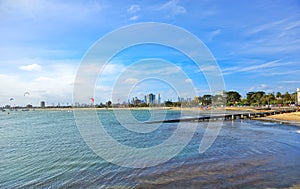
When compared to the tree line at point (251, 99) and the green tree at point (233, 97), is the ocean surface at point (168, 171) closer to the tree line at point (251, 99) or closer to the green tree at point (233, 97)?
the tree line at point (251, 99)

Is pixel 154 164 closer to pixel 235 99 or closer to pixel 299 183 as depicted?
pixel 299 183

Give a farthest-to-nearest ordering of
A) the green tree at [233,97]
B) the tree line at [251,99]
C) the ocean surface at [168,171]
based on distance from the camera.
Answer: the green tree at [233,97] < the tree line at [251,99] < the ocean surface at [168,171]

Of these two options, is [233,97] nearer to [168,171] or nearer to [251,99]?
[251,99]

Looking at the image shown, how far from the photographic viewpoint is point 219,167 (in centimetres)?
1291

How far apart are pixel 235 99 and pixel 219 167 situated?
503 ft

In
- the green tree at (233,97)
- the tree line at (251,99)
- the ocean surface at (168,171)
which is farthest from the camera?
the green tree at (233,97)

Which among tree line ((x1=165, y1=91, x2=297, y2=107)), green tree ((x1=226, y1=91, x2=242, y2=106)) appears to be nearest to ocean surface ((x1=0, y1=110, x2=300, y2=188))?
tree line ((x1=165, y1=91, x2=297, y2=107))

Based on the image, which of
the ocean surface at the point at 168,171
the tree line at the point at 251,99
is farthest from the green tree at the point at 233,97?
the ocean surface at the point at 168,171

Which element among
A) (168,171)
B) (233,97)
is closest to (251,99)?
(233,97)

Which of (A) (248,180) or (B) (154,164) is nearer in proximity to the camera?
(A) (248,180)

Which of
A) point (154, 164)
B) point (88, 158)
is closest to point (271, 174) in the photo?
point (154, 164)

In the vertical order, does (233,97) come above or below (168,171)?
above

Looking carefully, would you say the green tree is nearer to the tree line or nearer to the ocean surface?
the tree line

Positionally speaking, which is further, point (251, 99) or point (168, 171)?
point (251, 99)
